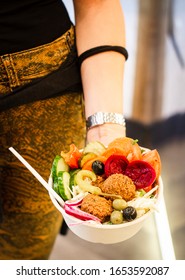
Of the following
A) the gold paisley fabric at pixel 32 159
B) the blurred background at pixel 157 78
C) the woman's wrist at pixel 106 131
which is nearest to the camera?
the woman's wrist at pixel 106 131

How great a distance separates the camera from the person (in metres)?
1.12

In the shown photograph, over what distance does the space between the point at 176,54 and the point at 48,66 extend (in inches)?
82.9

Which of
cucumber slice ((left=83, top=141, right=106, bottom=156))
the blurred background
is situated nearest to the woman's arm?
cucumber slice ((left=83, top=141, right=106, bottom=156))

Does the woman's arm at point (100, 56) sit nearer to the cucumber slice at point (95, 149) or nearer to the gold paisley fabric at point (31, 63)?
the gold paisley fabric at point (31, 63)

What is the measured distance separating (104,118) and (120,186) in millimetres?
304

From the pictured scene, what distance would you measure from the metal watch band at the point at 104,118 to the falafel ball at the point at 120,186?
0.26 meters

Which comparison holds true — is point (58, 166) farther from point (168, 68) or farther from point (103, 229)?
point (168, 68)

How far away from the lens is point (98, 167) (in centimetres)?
90

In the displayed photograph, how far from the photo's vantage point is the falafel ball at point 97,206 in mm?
835

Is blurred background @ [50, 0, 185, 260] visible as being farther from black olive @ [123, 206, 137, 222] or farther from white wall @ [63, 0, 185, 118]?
black olive @ [123, 206, 137, 222]

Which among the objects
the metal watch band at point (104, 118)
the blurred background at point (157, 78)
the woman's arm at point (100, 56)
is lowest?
the blurred background at point (157, 78)

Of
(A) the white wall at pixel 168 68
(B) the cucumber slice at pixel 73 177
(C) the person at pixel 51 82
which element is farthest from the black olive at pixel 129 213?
(A) the white wall at pixel 168 68

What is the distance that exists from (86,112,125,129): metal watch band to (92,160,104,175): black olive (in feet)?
0.75
